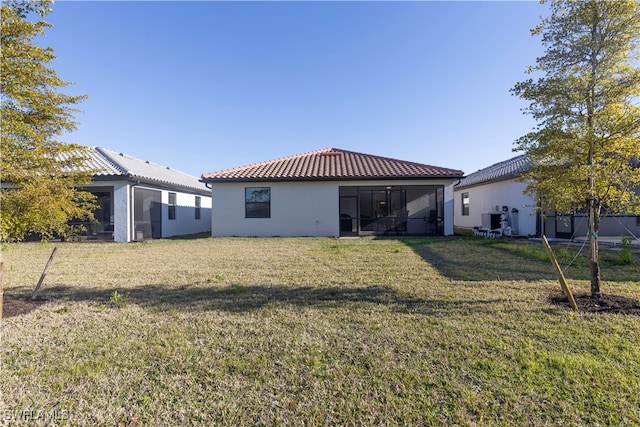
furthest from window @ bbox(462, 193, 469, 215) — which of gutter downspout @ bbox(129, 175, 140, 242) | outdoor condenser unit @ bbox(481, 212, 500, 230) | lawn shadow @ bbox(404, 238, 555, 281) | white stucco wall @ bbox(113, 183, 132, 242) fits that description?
white stucco wall @ bbox(113, 183, 132, 242)

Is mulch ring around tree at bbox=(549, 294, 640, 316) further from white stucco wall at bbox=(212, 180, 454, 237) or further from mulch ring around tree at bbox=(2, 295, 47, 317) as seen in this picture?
white stucco wall at bbox=(212, 180, 454, 237)

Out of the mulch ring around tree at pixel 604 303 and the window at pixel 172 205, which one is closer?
the mulch ring around tree at pixel 604 303

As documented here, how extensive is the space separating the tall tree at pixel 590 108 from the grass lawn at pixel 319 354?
1.65 meters

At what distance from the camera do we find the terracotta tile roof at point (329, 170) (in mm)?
13805

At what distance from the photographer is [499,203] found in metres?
15.1

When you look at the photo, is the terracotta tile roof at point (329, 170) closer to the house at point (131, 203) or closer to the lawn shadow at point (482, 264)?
the house at point (131, 203)

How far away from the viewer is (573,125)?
4523 millimetres

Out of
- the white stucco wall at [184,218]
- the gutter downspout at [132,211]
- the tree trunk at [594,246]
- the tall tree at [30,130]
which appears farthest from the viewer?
the white stucco wall at [184,218]

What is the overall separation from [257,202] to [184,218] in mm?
5807

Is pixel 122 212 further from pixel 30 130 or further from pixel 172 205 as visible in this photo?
pixel 30 130

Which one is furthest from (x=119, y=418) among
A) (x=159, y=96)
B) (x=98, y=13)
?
(x=159, y=96)

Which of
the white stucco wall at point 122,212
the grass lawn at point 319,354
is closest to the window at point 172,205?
the white stucco wall at point 122,212

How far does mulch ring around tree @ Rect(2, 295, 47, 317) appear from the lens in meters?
4.03

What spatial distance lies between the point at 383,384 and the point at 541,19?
19.3 feet
